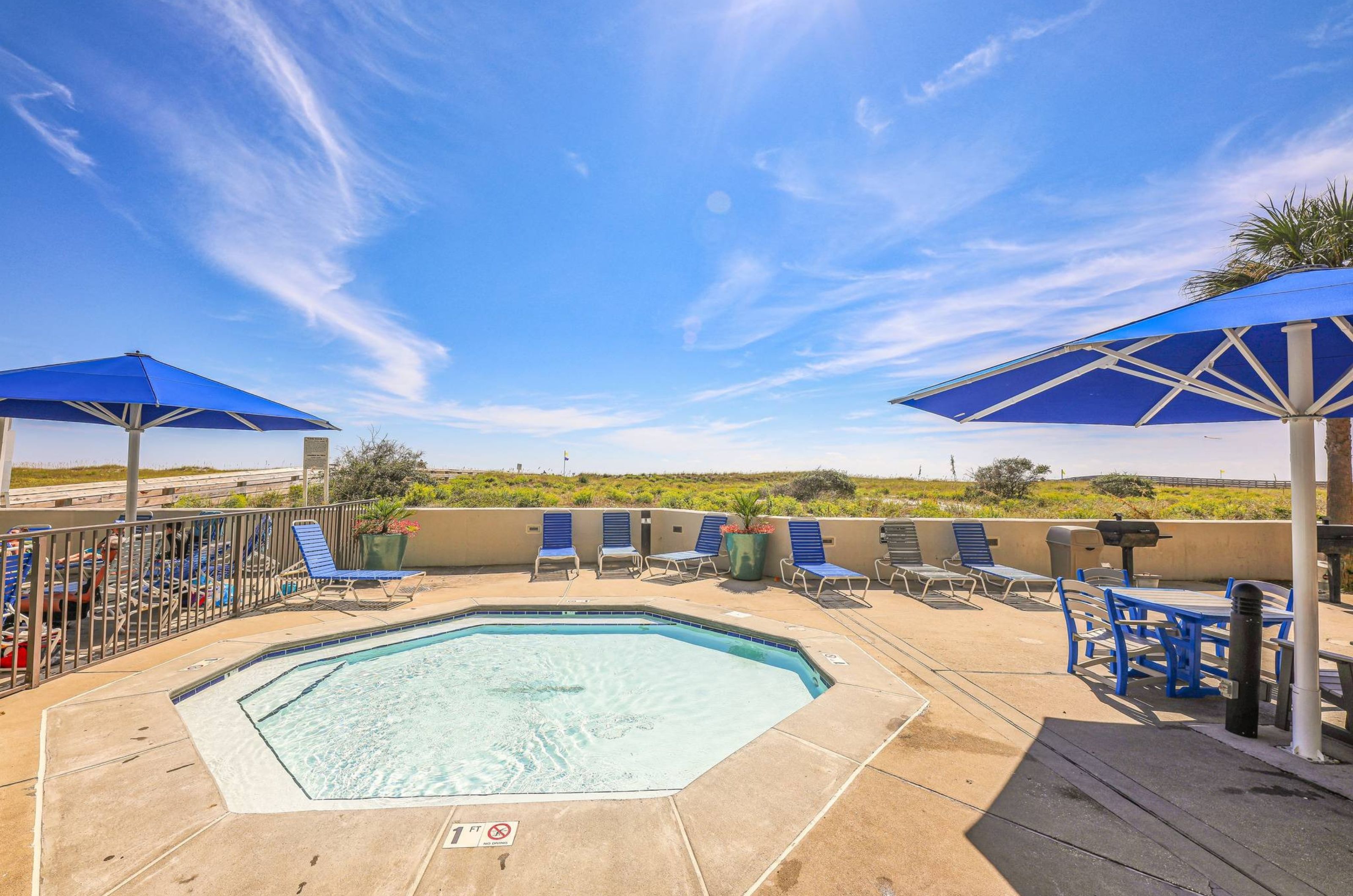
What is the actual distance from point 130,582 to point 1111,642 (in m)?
7.92

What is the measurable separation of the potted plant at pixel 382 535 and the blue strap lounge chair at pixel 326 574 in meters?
0.67

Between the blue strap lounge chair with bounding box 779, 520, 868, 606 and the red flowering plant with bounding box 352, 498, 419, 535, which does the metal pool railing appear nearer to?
the red flowering plant with bounding box 352, 498, 419, 535

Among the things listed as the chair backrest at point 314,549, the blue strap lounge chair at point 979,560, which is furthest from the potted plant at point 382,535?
the blue strap lounge chair at point 979,560

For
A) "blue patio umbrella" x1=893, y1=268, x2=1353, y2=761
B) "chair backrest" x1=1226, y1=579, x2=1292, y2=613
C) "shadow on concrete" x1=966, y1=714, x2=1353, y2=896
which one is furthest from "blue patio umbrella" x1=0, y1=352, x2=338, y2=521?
"chair backrest" x1=1226, y1=579, x2=1292, y2=613

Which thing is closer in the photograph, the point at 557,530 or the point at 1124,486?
the point at 557,530

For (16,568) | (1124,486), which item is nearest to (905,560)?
(16,568)

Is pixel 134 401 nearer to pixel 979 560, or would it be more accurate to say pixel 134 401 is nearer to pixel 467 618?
pixel 467 618

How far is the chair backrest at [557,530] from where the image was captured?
871 cm

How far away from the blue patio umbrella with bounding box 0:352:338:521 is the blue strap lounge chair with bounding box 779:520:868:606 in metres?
6.84

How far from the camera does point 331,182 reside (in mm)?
8453

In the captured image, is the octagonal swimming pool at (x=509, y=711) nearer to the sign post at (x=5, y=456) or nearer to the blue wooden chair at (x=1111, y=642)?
the blue wooden chair at (x=1111, y=642)

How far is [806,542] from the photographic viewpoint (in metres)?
7.81

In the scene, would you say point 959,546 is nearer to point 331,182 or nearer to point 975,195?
point 975,195

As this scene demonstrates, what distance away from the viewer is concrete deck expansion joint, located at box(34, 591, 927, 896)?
187 cm
